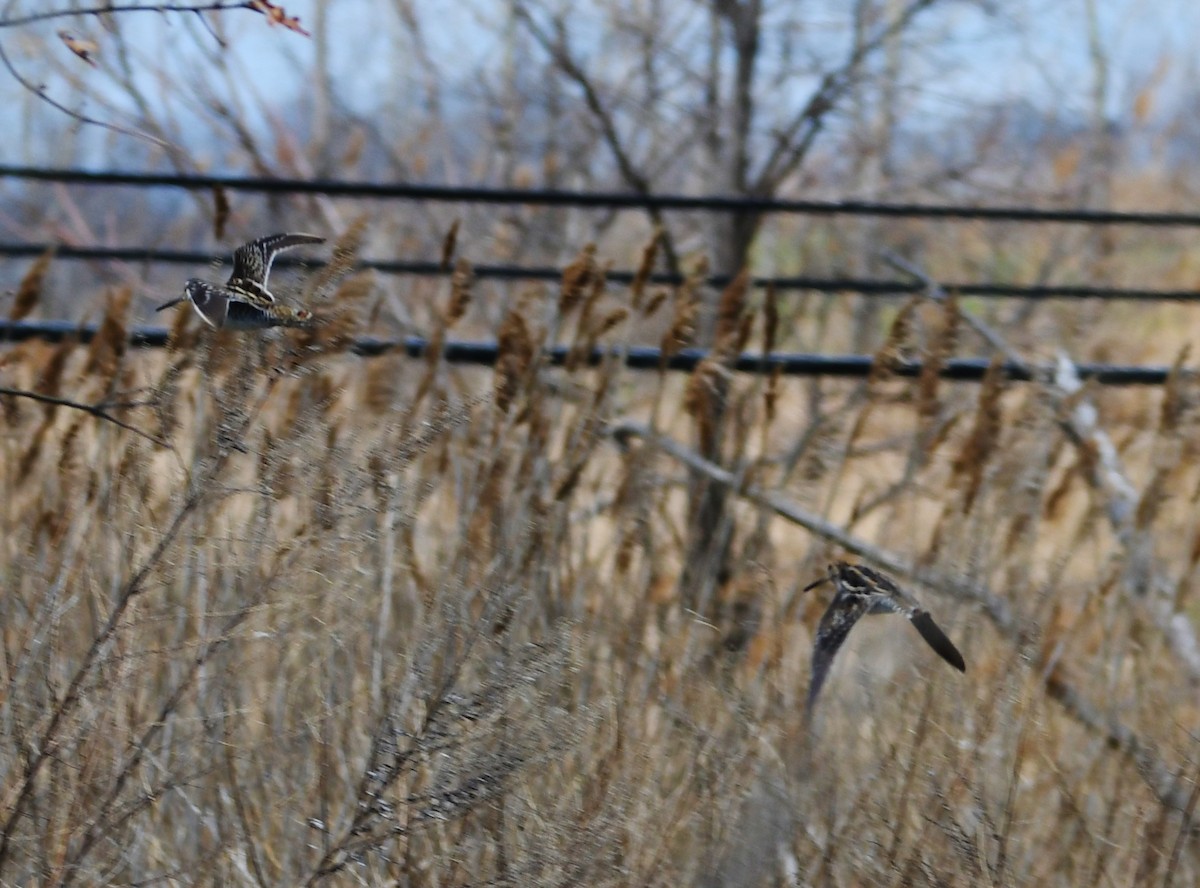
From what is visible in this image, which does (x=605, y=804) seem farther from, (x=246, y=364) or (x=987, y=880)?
(x=246, y=364)

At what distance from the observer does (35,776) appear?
198 centimetres

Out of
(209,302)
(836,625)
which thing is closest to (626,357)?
(836,625)

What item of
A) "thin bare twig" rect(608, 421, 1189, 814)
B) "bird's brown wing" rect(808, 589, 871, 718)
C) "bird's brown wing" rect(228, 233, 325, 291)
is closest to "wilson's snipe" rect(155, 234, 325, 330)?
"bird's brown wing" rect(228, 233, 325, 291)

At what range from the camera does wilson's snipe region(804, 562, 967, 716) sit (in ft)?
7.38

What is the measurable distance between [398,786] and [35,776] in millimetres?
588

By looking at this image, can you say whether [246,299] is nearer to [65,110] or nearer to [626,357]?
[65,110]

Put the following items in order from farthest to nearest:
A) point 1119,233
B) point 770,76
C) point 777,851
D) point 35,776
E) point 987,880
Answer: point 1119,233 → point 770,76 → point 777,851 → point 987,880 → point 35,776

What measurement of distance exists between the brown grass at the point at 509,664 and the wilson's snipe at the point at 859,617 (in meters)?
0.11

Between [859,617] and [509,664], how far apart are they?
1.88 feet

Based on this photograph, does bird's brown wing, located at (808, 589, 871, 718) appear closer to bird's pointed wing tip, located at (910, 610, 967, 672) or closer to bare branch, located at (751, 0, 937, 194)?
bird's pointed wing tip, located at (910, 610, 967, 672)

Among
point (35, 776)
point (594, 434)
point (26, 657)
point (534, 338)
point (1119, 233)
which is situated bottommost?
point (35, 776)

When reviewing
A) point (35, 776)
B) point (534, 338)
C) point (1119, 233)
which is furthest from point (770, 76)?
point (35, 776)

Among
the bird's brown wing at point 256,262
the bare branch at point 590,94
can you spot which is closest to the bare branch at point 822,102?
the bare branch at point 590,94

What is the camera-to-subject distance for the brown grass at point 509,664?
6.95 feet
